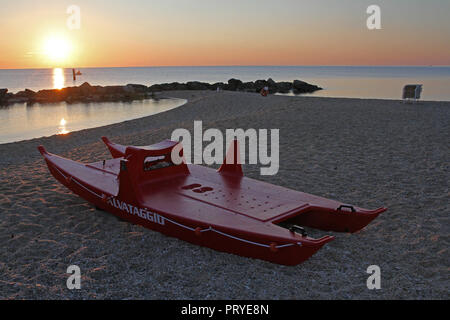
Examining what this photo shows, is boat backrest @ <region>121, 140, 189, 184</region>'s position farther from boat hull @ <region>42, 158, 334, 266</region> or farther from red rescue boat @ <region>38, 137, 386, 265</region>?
boat hull @ <region>42, 158, 334, 266</region>

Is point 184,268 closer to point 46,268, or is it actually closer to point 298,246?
point 298,246

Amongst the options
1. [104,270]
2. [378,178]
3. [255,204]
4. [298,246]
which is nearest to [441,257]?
[298,246]

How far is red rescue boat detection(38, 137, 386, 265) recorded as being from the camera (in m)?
3.63

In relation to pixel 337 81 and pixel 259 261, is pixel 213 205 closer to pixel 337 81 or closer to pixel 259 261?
pixel 259 261

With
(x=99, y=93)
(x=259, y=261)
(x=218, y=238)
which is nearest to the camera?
(x=259, y=261)

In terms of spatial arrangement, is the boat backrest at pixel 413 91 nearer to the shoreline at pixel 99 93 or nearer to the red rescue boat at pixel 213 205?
the shoreline at pixel 99 93

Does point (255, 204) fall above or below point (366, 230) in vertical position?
above

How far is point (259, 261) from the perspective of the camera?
3.72 metres

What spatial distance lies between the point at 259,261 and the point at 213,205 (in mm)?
952

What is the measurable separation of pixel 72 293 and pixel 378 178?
18.3 ft

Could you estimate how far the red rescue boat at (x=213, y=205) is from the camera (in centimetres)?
363

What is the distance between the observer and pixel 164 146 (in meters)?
5.38

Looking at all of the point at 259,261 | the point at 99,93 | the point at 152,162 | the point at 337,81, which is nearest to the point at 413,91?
the point at 152,162
